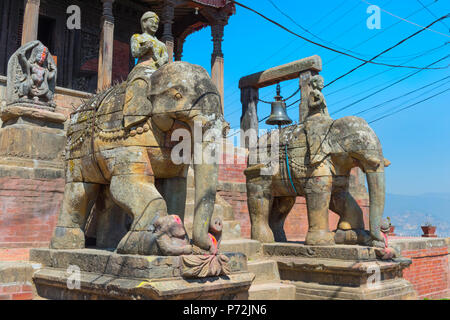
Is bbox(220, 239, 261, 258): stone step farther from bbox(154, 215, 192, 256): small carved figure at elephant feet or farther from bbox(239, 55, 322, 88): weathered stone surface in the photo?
bbox(239, 55, 322, 88): weathered stone surface

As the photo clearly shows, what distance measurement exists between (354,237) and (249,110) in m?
7.36

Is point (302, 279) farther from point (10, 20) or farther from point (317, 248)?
point (10, 20)

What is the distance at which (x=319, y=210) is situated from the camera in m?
6.78

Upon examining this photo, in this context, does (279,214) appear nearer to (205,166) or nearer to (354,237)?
(354,237)

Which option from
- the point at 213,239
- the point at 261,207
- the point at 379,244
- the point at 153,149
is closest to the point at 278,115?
the point at 261,207

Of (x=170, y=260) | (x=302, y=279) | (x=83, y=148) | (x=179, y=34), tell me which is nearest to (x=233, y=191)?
(x=302, y=279)

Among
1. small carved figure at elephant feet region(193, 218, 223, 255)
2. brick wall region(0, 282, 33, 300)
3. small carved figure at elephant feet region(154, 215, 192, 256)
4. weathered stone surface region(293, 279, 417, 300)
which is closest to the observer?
small carved figure at elephant feet region(154, 215, 192, 256)

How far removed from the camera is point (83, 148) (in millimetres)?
5117

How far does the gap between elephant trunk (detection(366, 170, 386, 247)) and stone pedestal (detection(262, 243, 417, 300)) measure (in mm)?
261

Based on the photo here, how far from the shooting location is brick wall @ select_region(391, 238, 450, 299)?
32.7 feet

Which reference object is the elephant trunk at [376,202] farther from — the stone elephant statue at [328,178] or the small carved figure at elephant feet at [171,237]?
the small carved figure at elephant feet at [171,237]

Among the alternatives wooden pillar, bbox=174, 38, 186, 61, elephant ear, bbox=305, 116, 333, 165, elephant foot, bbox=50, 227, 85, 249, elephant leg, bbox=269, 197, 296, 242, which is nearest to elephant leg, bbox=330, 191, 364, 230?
elephant ear, bbox=305, 116, 333, 165

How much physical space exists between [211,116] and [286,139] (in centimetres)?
317
